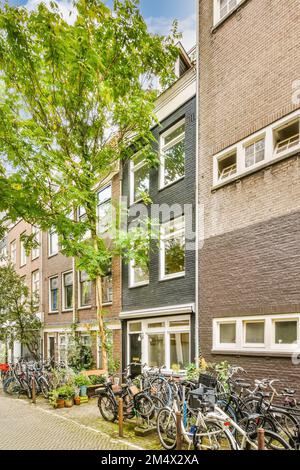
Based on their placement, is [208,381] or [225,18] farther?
[225,18]

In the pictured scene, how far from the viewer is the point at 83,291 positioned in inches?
726

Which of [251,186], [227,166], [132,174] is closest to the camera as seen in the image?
[251,186]

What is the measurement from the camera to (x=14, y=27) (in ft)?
30.0

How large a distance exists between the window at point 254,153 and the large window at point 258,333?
3.88 meters

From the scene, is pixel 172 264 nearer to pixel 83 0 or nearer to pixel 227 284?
pixel 227 284

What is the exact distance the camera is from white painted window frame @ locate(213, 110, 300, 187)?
27.2 feet

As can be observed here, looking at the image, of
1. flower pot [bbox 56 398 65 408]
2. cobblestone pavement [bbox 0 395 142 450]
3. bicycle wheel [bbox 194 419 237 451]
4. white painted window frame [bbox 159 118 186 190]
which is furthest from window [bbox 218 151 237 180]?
flower pot [bbox 56 398 65 408]

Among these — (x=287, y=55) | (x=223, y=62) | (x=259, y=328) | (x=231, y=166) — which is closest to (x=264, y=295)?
(x=259, y=328)

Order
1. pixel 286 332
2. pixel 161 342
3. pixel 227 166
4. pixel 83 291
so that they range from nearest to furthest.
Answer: pixel 286 332
pixel 227 166
pixel 161 342
pixel 83 291

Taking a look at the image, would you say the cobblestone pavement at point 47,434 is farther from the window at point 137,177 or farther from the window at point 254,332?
the window at point 137,177

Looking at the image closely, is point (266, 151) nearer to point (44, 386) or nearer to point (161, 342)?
point (161, 342)

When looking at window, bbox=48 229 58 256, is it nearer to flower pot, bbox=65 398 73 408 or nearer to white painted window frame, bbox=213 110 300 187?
flower pot, bbox=65 398 73 408

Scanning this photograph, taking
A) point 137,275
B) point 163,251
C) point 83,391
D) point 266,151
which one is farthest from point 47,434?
point 266,151

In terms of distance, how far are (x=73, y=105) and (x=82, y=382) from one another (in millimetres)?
9142
